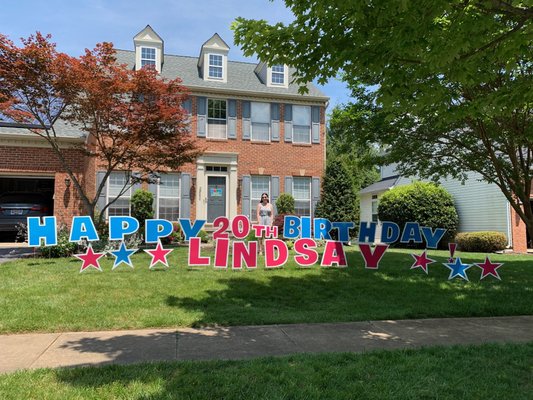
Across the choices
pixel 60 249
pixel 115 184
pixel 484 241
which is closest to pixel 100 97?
pixel 60 249

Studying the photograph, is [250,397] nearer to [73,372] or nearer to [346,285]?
[73,372]

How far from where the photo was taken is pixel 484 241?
17.6m

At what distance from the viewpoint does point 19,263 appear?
31.9ft

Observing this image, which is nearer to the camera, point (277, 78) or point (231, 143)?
point (231, 143)

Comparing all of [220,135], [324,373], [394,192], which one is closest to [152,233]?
[324,373]

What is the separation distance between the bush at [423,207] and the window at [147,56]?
12637mm

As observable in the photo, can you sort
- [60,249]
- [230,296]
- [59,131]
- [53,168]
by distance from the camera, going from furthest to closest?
[59,131]
[53,168]
[60,249]
[230,296]

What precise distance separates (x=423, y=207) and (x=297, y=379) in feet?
55.9

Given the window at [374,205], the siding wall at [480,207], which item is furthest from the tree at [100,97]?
the window at [374,205]

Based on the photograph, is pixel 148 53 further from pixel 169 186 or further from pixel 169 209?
pixel 169 209

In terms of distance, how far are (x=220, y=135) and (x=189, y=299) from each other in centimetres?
1268

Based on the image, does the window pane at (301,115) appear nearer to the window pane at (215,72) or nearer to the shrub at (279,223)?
the window pane at (215,72)

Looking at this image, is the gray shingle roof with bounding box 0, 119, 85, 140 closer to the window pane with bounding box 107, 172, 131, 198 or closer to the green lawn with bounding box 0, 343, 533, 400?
the window pane with bounding box 107, 172, 131, 198

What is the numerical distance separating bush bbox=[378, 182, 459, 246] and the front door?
7.86 meters
